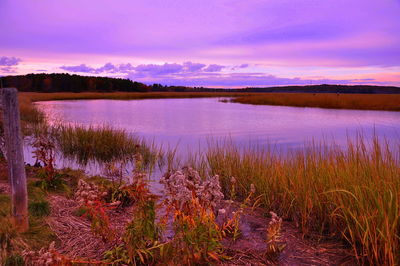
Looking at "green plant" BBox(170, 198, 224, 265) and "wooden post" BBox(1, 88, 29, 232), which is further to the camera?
"wooden post" BBox(1, 88, 29, 232)

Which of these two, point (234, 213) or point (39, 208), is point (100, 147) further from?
point (234, 213)

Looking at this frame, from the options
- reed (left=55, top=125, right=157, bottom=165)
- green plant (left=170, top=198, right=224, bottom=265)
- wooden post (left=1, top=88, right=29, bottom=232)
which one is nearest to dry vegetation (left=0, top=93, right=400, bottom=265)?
green plant (left=170, top=198, right=224, bottom=265)

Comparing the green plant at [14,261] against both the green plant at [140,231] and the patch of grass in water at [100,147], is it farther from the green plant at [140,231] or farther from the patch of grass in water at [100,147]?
the patch of grass in water at [100,147]

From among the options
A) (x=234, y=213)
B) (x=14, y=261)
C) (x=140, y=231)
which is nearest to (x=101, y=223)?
(x=140, y=231)

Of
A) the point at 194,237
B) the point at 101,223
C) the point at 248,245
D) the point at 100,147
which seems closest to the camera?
the point at 194,237

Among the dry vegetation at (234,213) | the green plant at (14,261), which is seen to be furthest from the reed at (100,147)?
the green plant at (14,261)

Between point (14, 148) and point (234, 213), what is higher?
point (14, 148)

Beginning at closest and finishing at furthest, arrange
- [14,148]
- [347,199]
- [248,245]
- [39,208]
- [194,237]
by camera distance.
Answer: [194,237]
[14,148]
[248,245]
[347,199]
[39,208]

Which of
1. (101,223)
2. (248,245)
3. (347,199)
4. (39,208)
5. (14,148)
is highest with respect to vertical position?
(14,148)

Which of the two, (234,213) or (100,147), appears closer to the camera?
(234,213)

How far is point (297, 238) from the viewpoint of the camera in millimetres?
4207

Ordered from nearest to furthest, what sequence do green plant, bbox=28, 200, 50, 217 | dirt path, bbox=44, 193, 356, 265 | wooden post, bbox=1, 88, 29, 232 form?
dirt path, bbox=44, 193, 356, 265
wooden post, bbox=1, 88, 29, 232
green plant, bbox=28, 200, 50, 217

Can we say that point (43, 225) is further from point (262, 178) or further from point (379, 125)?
point (379, 125)

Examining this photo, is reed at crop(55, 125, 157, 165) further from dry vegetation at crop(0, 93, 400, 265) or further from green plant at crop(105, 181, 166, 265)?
→ green plant at crop(105, 181, 166, 265)
